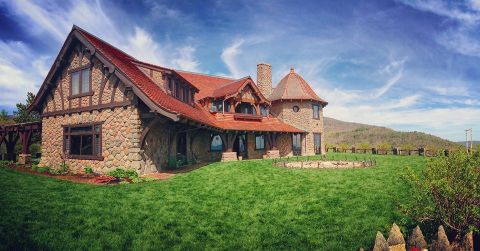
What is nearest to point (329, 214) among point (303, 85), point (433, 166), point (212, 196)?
point (433, 166)

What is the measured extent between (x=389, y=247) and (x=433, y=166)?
2.70 metres

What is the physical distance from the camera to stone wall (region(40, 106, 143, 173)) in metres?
14.7

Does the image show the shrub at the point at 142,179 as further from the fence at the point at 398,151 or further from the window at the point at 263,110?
the fence at the point at 398,151

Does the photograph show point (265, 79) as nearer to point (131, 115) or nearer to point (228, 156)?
point (228, 156)

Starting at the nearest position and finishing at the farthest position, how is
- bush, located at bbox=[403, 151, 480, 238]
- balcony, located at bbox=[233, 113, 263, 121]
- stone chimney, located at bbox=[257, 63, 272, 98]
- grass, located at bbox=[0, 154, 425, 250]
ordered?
bush, located at bbox=[403, 151, 480, 238], grass, located at bbox=[0, 154, 425, 250], balcony, located at bbox=[233, 113, 263, 121], stone chimney, located at bbox=[257, 63, 272, 98]

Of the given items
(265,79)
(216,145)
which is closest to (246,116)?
(216,145)

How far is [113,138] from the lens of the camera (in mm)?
15461

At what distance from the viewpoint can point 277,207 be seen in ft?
31.6

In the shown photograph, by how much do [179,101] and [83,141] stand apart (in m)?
6.50

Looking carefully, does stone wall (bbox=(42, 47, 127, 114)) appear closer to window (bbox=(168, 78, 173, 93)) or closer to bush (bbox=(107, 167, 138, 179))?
bush (bbox=(107, 167, 138, 179))

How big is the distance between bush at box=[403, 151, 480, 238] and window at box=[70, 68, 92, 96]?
55.1 ft

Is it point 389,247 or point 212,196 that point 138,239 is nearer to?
point 212,196

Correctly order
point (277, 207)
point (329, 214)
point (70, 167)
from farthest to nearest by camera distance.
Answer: point (70, 167) < point (277, 207) < point (329, 214)

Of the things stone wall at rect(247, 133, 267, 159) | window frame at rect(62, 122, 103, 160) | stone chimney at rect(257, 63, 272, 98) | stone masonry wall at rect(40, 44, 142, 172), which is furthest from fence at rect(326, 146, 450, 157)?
window frame at rect(62, 122, 103, 160)
